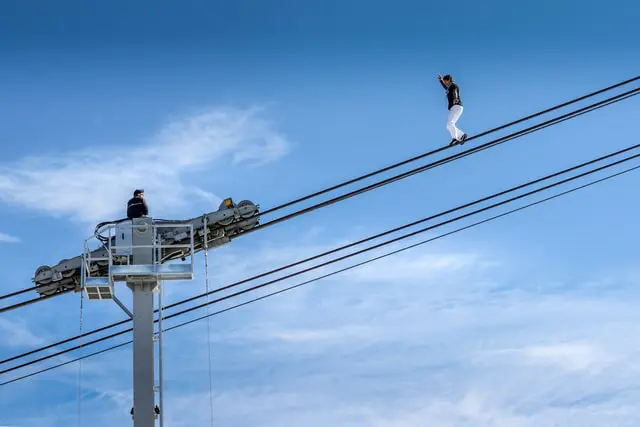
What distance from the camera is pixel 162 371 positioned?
25016 mm

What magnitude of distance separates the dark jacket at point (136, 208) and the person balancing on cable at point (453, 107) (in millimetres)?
7556

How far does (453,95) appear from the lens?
1012 inches

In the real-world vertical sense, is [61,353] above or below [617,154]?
below

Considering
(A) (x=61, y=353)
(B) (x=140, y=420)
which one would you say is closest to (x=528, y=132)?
(B) (x=140, y=420)

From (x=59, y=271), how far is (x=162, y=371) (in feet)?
12.1

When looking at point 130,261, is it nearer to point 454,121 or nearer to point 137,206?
point 137,206

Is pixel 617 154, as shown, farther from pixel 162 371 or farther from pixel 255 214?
pixel 162 371

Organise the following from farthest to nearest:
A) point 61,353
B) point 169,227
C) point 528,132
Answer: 1. point 61,353
2. point 169,227
3. point 528,132

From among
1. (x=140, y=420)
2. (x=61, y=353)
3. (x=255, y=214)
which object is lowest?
(x=140, y=420)

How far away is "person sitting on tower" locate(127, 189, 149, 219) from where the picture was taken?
25656 millimetres

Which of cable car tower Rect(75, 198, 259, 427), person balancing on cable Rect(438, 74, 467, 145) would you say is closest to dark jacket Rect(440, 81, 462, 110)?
person balancing on cable Rect(438, 74, 467, 145)

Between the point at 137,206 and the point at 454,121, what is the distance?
7.91m

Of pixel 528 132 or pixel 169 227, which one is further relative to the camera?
pixel 169 227

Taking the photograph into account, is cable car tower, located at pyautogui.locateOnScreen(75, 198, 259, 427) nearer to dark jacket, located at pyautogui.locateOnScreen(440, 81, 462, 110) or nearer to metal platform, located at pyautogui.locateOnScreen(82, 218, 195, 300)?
metal platform, located at pyautogui.locateOnScreen(82, 218, 195, 300)
